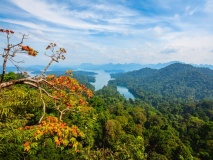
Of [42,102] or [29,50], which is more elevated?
[29,50]

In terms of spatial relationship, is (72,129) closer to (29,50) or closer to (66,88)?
(66,88)

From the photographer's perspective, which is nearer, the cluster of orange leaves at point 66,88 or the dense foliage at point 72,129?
the dense foliage at point 72,129

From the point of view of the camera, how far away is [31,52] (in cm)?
510

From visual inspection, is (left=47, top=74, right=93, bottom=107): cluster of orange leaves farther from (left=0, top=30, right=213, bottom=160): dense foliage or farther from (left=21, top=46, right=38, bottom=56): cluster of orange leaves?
(left=21, top=46, right=38, bottom=56): cluster of orange leaves

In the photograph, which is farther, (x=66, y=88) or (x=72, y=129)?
(x=66, y=88)

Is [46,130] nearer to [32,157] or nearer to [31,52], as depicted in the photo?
[31,52]

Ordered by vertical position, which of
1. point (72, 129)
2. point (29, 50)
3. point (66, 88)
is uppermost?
point (29, 50)

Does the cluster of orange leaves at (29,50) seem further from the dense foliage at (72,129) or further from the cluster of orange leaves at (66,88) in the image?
the cluster of orange leaves at (66,88)

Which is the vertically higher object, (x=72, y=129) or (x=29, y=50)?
(x=29, y=50)

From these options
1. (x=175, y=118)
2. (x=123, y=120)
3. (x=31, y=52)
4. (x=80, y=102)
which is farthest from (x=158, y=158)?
(x=175, y=118)

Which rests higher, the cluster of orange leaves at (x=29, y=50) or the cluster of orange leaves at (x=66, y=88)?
the cluster of orange leaves at (x=29, y=50)

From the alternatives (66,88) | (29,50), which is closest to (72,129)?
(66,88)

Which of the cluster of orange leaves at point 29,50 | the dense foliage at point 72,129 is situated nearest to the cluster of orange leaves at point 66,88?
the dense foliage at point 72,129

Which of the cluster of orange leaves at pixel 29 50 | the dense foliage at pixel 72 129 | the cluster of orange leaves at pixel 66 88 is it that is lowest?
the dense foliage at pixel 72 129
